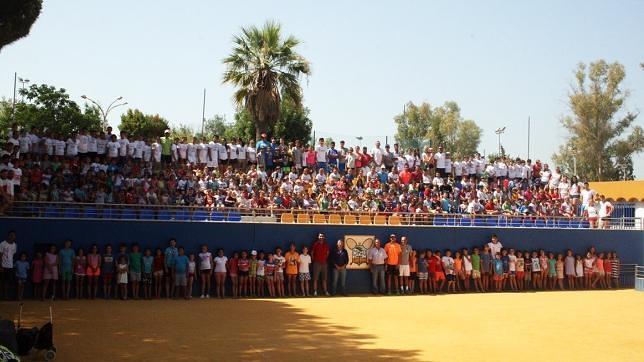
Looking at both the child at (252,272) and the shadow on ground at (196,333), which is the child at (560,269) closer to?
the child at (252,272)

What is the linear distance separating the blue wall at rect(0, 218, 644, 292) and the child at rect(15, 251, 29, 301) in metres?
0.58

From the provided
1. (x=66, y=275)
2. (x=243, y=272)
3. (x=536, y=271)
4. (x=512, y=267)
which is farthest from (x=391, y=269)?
(x=66, y=275)

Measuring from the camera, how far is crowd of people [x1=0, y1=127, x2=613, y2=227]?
21.0m

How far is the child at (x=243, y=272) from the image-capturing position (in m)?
21.6

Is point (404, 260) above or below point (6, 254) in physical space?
below

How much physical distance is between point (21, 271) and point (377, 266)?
11.0 m

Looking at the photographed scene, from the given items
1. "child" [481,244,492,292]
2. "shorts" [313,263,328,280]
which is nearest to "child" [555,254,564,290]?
"child" [481,244,492,292]

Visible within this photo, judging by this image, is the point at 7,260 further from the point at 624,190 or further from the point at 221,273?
the point at 624,190

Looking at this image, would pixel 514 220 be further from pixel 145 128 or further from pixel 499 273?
pixel 145 128

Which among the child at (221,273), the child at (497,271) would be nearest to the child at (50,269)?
the child at (221,273)

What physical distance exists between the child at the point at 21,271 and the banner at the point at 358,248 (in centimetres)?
988

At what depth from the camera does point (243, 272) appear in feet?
71.3

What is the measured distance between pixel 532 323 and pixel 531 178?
14.8m

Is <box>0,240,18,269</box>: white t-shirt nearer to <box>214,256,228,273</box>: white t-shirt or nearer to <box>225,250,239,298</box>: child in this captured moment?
<box>214,256,228,273</box>: white t-shirt
